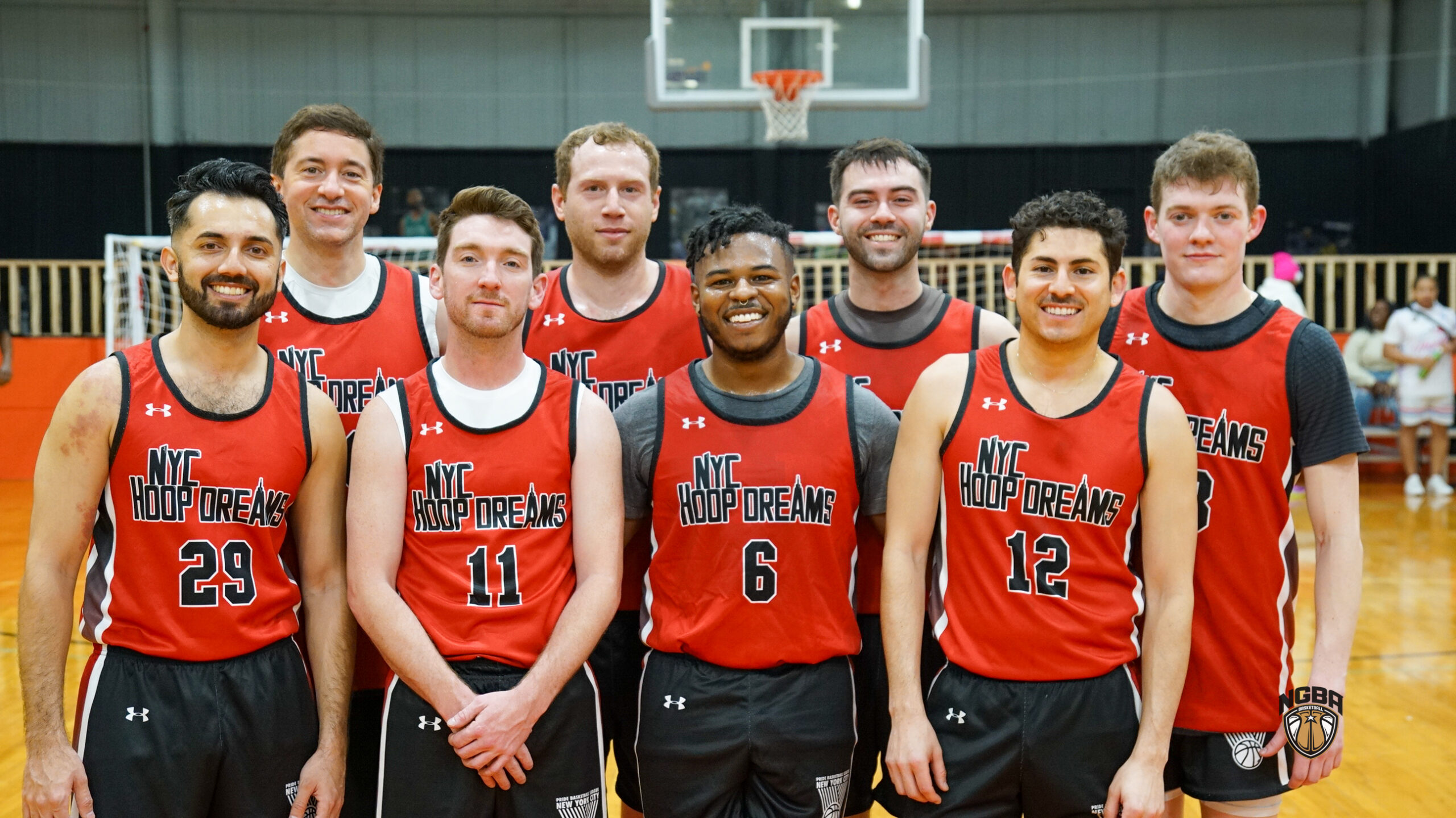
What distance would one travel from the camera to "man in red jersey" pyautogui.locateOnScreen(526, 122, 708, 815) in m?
3.43

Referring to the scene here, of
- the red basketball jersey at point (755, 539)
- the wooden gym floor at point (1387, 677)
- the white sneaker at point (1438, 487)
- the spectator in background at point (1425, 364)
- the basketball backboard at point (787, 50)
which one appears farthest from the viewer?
the white sneaker at point (1438, 487)

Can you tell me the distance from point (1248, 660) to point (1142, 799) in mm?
591

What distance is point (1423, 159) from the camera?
14.5 m

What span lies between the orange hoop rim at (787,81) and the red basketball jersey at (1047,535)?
7.27 m

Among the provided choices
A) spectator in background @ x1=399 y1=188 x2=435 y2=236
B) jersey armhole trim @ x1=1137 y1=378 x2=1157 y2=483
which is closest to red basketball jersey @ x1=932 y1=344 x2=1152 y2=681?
jersey armhole trim @ x1=1137 y1=378 x2=1157 y2=483

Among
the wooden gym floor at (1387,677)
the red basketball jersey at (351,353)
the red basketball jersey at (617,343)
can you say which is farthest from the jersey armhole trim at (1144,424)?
the wooden gym floor at (1387,677)

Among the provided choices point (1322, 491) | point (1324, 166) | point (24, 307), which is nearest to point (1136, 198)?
point (1324, 166)

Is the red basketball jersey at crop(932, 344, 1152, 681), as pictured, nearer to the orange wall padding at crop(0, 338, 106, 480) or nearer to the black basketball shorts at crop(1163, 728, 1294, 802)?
the black basketball shorts at crop(1163, 728, 1294, 802)

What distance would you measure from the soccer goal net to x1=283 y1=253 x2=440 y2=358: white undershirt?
4.81m

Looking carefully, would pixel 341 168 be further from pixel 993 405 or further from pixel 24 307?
pixel 24 307

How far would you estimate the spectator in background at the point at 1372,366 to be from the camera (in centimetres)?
1168

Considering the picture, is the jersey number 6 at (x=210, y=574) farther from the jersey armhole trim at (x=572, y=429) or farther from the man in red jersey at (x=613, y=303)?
the man in red jersey at (x=613, y=303)

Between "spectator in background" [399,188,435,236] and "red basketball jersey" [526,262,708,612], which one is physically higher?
"spectator in background" [399,188,435,236]

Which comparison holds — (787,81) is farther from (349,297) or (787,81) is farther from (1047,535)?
(1047,535)
